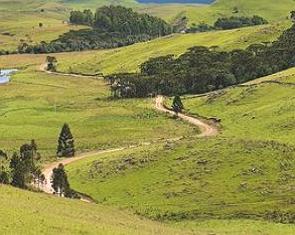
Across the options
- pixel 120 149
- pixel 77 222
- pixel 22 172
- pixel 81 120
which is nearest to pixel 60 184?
pixel 22 172

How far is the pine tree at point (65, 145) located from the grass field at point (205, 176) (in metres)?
7.75

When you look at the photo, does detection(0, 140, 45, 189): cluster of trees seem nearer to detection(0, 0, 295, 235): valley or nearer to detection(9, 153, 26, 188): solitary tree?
detection(9, 153, 26, 188): solitary tree

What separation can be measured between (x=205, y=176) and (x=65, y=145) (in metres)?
33.5

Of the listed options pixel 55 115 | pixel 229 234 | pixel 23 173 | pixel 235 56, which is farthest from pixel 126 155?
pixel 235 56

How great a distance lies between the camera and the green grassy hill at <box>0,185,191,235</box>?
159 ft

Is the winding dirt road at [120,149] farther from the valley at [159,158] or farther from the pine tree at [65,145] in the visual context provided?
the pine tree at [65,145]

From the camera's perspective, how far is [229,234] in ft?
210

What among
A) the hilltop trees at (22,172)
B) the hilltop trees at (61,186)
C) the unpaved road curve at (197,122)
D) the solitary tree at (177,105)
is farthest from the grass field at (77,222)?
the solitary tree at (177,105)

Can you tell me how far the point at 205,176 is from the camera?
284 ft

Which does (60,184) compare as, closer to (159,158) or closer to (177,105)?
(159,158)

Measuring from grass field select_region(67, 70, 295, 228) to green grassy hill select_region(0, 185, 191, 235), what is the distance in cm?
1230

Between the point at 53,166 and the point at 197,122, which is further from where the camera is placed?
the point at 197,122

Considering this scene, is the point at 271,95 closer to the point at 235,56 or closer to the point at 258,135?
the point at 258,135

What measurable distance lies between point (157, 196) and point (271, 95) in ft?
216
